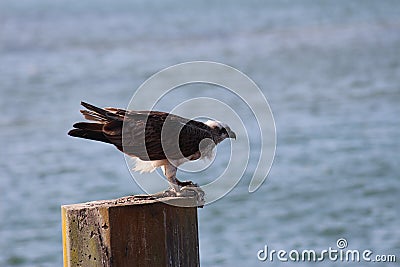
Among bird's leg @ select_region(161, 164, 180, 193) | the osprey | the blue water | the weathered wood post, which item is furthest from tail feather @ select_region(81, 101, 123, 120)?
the blue water

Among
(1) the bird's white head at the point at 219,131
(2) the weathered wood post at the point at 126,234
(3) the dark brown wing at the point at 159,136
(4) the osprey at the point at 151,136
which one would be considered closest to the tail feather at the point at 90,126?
(4) the osprey at the point at 151,136

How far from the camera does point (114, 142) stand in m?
4.83

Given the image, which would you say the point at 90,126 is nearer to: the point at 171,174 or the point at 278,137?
the point at 171,174

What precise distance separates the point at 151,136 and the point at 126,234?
2.90ft

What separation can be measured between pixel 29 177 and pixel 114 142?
762 centimetres

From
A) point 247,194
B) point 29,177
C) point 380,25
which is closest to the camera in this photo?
point 247,194

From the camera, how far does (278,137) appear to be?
13180 millimetres

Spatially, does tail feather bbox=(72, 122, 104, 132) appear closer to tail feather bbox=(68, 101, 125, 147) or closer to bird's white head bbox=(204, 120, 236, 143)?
tail feather bbox=(68, 101, 125, 147)

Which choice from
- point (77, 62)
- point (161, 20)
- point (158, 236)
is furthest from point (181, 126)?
point (161, 20)

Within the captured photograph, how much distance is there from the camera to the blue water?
31.4ft

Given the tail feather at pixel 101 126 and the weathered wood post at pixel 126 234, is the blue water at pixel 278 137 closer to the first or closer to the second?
the tail feather at pixel 101 126

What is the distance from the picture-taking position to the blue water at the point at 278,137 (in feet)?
31.4

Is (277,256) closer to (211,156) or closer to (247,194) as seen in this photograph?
(247,194)

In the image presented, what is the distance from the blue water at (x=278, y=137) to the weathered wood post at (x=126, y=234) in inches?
A: 166
